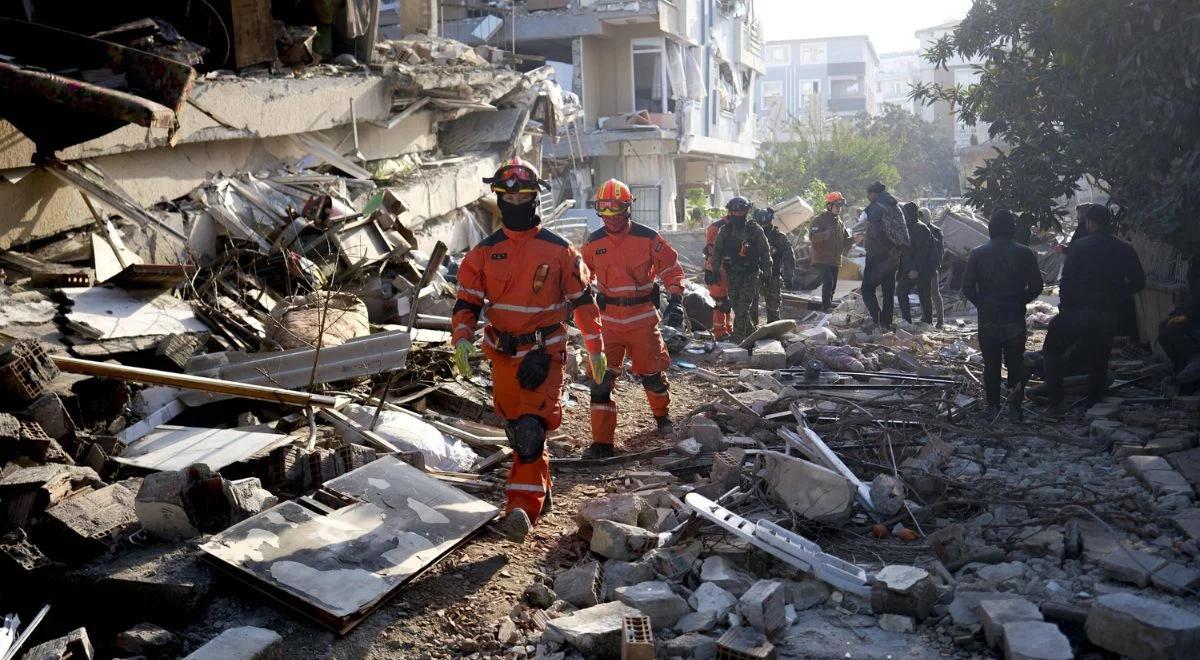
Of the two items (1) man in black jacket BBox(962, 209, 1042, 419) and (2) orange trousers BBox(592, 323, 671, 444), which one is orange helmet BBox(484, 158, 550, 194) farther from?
(1) man in black jacket BBox(962, 209, 1042, 419)

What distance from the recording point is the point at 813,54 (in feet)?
257

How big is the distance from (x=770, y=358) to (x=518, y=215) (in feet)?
17.2

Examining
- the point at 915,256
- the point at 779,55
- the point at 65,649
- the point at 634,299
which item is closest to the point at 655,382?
the point at 634,299

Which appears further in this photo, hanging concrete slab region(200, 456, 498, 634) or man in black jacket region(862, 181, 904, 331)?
man in black jacket region(862, 181, 904, 331)

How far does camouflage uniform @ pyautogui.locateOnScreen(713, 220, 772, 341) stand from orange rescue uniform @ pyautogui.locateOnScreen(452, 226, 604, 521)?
5.92 m

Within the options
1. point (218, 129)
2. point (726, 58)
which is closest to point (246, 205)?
point (218, 129)

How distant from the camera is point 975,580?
4645mm

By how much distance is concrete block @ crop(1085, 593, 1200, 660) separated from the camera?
3.58 meters

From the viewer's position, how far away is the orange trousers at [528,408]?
18.0 ft

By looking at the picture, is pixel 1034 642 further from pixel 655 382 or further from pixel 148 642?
pixel 655 382

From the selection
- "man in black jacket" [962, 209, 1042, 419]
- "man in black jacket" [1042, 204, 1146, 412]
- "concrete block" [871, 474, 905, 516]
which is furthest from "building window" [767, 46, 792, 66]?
"concrete block" [871, 474, 905, 516]

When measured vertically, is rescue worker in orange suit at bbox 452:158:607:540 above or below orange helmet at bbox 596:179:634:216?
below

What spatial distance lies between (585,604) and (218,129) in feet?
20.3

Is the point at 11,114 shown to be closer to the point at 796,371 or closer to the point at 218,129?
the point at 218,129
